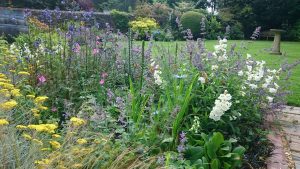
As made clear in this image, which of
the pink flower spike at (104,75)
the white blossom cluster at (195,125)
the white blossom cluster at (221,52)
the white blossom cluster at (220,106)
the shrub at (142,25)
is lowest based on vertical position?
the white blossom cluster at (195,125)

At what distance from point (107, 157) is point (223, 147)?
3.14 ft

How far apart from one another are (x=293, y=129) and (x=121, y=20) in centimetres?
1287

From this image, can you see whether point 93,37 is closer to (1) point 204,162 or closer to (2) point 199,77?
(2) point 199,77

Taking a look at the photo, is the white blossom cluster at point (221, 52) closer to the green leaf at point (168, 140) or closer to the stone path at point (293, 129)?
the stone path at point (293, 129)

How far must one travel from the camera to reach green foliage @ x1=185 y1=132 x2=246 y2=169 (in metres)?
2.76

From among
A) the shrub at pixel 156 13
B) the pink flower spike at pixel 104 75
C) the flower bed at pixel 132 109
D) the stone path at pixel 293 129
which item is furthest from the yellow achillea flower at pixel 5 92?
the shrub at pixel 156 13

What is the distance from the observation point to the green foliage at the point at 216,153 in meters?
2.76

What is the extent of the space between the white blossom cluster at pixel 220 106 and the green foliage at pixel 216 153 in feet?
0.66

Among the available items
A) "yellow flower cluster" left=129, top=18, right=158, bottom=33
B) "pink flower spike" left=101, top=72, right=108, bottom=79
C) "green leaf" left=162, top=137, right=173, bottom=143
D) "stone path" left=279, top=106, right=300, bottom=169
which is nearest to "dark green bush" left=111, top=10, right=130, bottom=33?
"yellow flower cluster" left=129, top=18, right=158, bottom=33

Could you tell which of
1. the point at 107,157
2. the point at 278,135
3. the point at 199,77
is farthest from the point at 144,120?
the point at 278,135

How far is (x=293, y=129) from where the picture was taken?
159 inches

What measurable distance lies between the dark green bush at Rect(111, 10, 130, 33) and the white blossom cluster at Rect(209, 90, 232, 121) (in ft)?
43.8

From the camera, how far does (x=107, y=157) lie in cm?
241

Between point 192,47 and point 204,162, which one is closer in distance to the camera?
point 204,162
